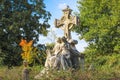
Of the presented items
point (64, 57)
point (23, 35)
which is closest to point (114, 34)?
point (23, 35)

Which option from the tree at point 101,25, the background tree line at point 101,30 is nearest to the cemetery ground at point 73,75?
the background tree line at point 101,30

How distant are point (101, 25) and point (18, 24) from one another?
8.40 metres

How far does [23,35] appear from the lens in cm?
4625

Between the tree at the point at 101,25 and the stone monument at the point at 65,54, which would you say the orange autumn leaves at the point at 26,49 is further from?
→ the stone monument at the point at 65,54

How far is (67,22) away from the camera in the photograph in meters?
21.1

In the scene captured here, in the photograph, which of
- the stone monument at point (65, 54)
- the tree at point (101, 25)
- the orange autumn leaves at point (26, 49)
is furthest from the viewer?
the orange autumn leaves at point (26, 49)

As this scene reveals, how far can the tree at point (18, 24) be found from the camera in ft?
145

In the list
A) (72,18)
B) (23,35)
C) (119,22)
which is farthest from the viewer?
(23,35)

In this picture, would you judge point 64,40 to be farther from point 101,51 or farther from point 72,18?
point 101,51

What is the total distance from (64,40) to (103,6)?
26735mm

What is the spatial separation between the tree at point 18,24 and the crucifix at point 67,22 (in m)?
22.0

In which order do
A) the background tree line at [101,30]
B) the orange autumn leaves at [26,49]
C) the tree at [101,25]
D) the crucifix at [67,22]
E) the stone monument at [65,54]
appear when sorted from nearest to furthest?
1. the stone monument at [65,54]
2. the crucifix at [67,22]
3. the background tree line at [101,30]
4. the tree at [101,25]
5. the orange autumn leaves at [26,49]

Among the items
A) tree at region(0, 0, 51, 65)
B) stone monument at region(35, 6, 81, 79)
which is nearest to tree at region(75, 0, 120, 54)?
tree at region(0, 0, 51, 65)

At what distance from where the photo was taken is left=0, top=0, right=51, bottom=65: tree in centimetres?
4409
